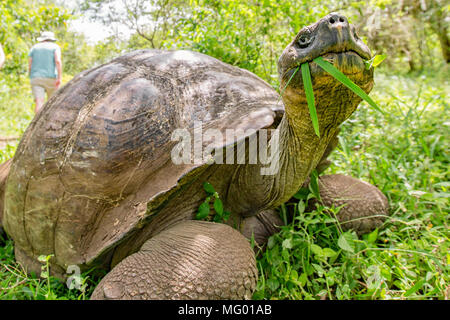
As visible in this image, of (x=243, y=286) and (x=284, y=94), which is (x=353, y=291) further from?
(x=284, y=94)

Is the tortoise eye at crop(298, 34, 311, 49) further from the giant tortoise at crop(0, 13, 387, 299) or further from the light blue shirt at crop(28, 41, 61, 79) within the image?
the light blue shirt at crop(28, 41, 61, 79)

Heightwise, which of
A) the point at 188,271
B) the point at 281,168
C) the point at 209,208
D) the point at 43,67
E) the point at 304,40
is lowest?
the point at 188,271

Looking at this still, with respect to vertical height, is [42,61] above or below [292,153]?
above

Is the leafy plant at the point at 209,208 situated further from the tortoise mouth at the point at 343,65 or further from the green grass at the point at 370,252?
the tortoise mouth at the point at 343,65

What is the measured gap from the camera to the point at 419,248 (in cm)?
192

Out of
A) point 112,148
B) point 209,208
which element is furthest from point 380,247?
point 112,148

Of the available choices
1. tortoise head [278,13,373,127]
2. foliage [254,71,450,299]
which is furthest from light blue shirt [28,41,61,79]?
tortoise head [278,13,373,127]

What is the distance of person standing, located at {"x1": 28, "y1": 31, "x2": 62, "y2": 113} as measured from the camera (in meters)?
5.83

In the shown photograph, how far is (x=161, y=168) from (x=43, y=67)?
5.35 meters

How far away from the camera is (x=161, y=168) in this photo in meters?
1.64

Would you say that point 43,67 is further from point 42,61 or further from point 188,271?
point 188,271

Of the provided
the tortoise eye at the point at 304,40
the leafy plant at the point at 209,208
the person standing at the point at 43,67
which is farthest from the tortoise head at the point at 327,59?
the person standing at the point at 43,67

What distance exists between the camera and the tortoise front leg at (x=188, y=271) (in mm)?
1396
